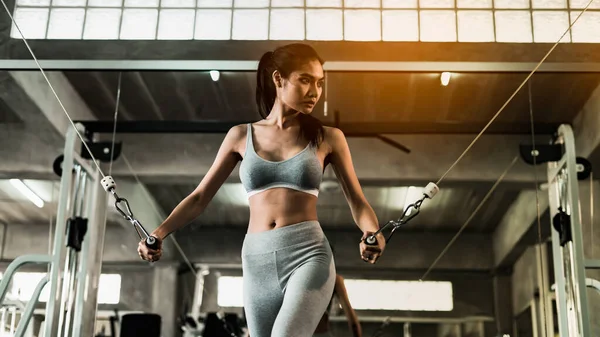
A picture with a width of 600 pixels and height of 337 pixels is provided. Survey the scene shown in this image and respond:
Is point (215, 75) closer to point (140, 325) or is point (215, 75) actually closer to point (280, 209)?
point (140, 325)

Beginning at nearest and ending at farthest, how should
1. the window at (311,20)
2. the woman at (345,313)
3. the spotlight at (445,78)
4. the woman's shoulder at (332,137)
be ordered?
the woman's shoulder at (332,137), the woman at (345,313), the window at (311,20), the spotlight at (445,78)

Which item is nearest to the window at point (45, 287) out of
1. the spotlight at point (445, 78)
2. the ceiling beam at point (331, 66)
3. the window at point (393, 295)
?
the window at point (393, 295)

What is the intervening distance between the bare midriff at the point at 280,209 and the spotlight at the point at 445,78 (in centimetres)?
149

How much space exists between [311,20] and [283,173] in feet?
4.49

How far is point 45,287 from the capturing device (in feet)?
9.20

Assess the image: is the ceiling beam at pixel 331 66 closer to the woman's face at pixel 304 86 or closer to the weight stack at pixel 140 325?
the weight stack at pixel 140 325

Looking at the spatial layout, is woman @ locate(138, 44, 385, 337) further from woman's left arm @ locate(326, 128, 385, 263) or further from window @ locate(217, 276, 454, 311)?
window @ locate(217, 276, 454, 311)

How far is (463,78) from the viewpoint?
2.76 m

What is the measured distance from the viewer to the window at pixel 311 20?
8.61 feet

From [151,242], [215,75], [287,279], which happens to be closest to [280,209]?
[287,279]

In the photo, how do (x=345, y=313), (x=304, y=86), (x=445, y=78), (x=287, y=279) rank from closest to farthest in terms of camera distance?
(x=287, y=279), (x=304, y=86), (x=345, y=313), (x=445, y=78)

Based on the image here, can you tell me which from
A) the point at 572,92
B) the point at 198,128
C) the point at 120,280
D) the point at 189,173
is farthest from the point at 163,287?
the point at 572,92

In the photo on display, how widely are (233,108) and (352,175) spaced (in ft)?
4.59

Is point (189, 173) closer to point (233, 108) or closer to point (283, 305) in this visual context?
point (233, 108)
